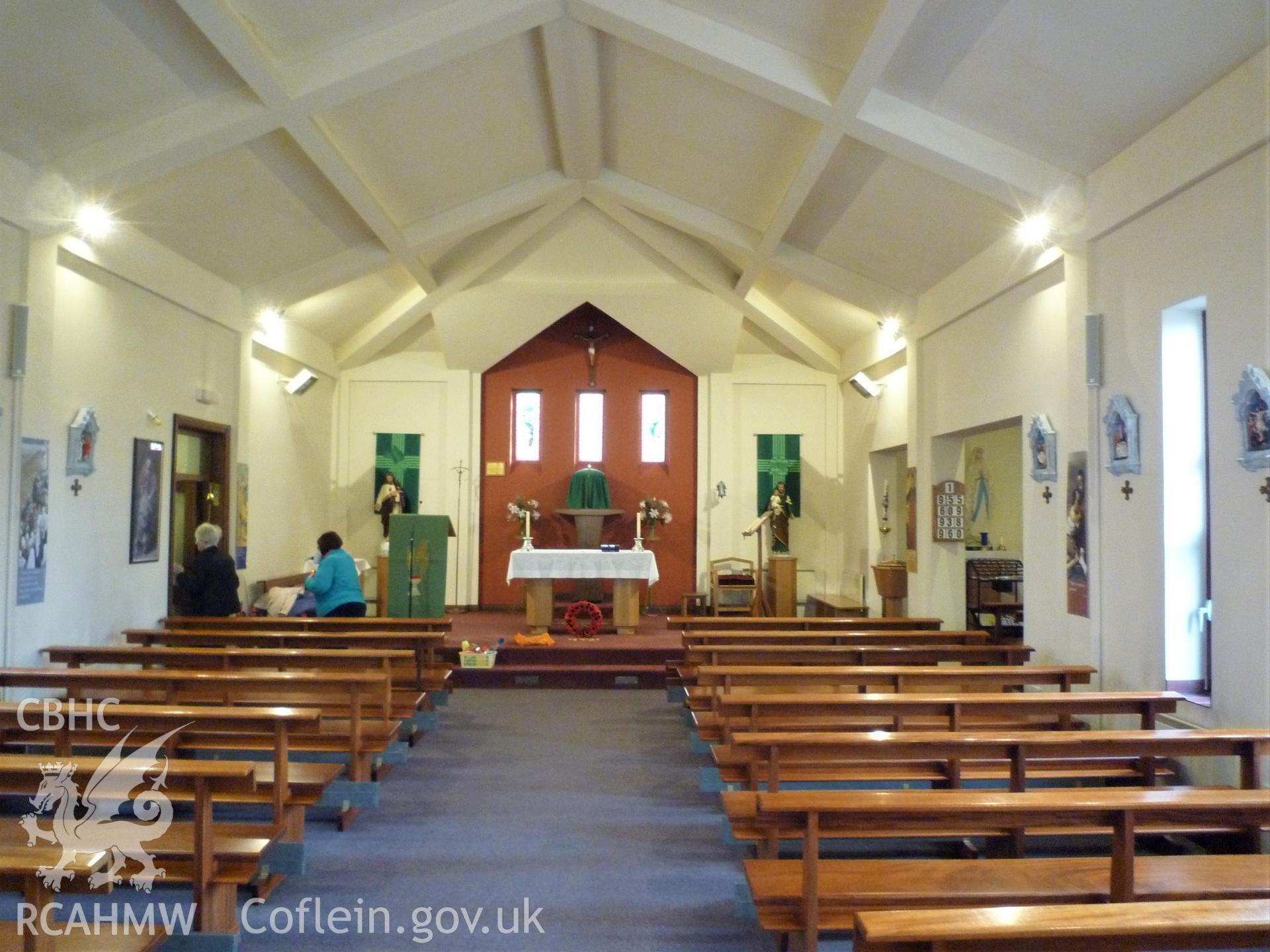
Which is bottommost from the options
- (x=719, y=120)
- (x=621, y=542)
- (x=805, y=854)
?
(x=805, y=854)

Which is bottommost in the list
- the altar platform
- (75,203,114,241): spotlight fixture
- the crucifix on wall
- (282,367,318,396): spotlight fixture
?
the altar platform

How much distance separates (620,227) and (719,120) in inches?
127

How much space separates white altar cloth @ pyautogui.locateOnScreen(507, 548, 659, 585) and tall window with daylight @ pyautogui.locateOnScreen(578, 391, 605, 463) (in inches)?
108

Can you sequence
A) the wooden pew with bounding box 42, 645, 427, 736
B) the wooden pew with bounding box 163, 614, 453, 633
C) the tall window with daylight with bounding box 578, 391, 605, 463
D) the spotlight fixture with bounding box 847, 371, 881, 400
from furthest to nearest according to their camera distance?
1. the tall window with daylight with bounding box 578, 391, 605, 463
2. the spotlight fixture with bounding box 847, 371, 881, 400
3. the wooden pew with bounding box 163, 614, 453, 633
4. the wooden pew with bounding box 42, 645, 427, 736

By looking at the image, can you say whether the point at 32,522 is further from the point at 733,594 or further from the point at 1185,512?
the point at 733,594

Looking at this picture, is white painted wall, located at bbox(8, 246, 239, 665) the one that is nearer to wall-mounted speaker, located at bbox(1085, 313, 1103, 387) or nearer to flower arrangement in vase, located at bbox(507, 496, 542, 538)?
flower arrangement in vase, located at bbox(507, 496, 542, 538)

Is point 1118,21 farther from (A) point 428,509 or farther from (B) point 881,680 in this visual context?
(A) point 428,509

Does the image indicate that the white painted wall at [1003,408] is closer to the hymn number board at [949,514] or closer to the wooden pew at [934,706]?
the hymn number board at [949,514]

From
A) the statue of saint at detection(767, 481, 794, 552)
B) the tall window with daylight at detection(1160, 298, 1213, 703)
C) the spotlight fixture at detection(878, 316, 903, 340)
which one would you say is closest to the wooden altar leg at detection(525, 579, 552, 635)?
the statue of saint at detection(767, 481, 794, 552)

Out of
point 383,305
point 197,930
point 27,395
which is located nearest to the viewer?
point 197,930

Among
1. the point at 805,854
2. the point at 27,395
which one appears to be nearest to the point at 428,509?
the point at 27,395

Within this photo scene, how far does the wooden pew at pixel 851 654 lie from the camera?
217 inches

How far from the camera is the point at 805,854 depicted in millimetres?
2562

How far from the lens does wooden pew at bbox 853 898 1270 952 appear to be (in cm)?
177
